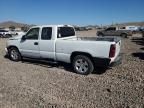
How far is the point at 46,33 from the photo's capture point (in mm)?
8383

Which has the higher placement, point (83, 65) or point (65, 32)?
point (65, 32)

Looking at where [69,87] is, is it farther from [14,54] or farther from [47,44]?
[14,54]

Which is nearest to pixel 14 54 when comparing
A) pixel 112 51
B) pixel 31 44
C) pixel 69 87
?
pixel 31 44

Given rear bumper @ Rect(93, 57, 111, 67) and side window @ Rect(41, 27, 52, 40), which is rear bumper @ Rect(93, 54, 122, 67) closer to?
rear bumper @ Rect(93, 57, 111, 67)

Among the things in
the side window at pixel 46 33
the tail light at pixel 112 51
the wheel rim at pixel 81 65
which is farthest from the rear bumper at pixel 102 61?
the side window at pixel 46 33

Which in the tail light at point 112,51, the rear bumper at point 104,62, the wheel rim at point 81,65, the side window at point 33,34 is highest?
the side window at point 33,34

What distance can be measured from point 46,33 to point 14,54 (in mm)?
2523

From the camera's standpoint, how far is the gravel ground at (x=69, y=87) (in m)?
4.87

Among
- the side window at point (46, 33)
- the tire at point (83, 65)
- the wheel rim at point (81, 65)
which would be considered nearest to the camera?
the tire at point (83, 65)

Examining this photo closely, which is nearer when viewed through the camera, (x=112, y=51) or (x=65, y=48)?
(x=112, y=51)

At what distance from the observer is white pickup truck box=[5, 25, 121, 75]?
270 inches

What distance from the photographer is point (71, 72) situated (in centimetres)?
775

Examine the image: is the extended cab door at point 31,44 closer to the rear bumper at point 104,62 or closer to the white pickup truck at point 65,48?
the white pickup truck at point 65,48

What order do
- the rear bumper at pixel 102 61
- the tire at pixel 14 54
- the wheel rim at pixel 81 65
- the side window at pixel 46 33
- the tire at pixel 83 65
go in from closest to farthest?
1. the rear bumper at pixel 102 61
2. the tire at pixel 83 65
3. the wheel rim at pixel 81 65
4. the side window at pixel 46 33
5. the tire at pixel 14 54
